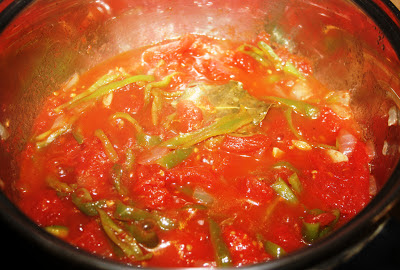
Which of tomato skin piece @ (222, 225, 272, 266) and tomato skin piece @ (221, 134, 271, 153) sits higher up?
tomato skin piece @ (221, 134, 271, 153)

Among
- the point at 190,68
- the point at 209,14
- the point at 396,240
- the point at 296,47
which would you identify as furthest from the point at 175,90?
the point at 396,240

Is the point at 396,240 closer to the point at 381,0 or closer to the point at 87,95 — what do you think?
the point at 381,0

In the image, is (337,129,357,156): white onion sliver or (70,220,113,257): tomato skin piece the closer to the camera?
(70,220,113,257): tomato skin piece

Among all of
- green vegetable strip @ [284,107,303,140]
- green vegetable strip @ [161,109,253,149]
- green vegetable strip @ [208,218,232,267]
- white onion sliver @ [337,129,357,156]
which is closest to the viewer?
green vegetable strip @ [208,218,232,267]

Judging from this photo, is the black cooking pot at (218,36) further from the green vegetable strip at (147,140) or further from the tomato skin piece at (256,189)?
the green vegetable strip at (147,140)

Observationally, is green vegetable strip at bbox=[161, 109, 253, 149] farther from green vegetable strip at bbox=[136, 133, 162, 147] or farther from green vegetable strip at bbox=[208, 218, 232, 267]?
green vegetable strip at bbox=[208, 218, 232, 267]

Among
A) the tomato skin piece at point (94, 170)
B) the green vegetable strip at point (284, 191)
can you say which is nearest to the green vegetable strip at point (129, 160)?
the tomato skin piece at point (94, 170)

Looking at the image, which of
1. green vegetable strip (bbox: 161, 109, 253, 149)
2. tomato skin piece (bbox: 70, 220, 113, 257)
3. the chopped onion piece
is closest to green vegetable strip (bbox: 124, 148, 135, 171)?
green vegetable strip (bbox: 161, 109, 253, 149)
